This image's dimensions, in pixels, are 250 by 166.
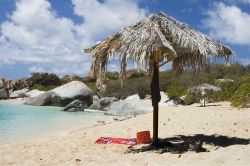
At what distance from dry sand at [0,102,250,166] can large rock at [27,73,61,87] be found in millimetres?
37327

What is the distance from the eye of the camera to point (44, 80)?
5125cm

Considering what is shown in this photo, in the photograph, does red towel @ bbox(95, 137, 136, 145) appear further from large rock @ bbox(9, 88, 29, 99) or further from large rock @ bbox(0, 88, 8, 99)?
large rock @ bbox(0, 88, 8, 99)

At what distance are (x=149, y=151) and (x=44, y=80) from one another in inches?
1679

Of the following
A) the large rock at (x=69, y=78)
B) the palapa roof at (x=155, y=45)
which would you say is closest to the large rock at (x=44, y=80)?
the large rock at (x=69, y=78)

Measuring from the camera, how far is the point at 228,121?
45.6 ft

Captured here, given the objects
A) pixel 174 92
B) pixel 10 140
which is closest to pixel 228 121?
pixel 10 140

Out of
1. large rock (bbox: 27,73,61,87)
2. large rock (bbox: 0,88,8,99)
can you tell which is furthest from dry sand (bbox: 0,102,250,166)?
large rock (bbox: 27,73,61,87)

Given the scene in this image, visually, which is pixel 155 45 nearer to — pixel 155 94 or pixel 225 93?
pixel 155 94

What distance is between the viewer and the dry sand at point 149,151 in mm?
8445

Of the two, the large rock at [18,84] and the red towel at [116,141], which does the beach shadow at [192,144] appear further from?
the large rock at [18,84]

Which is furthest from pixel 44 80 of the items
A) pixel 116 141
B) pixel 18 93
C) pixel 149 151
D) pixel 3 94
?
pixel 149 151

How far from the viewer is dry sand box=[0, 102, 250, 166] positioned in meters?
8.45

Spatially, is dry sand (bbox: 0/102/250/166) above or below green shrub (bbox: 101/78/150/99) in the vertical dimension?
below

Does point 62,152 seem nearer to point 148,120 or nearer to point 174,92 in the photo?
point 148,120
